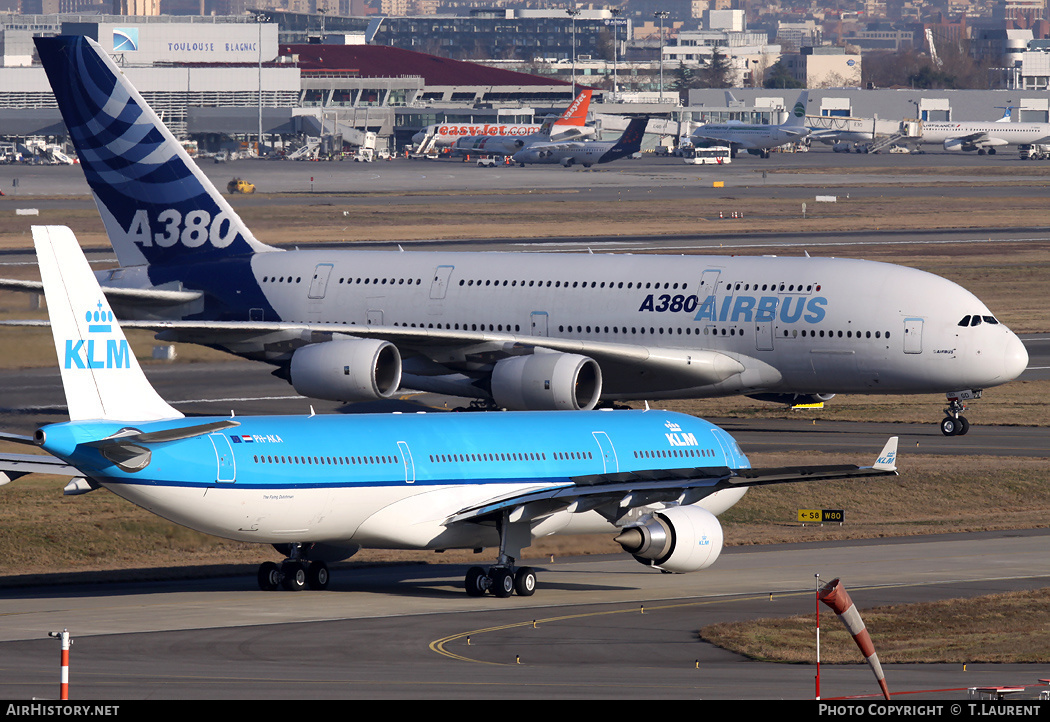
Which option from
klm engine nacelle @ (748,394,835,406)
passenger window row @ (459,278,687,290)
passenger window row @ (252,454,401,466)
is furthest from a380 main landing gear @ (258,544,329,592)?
klm engine nacelle @ (748,394,835,406)

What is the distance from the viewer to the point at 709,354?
2212 inches

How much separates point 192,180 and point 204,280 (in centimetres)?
373

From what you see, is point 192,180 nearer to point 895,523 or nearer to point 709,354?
point 709,354

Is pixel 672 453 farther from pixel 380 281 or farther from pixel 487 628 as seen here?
pixel 380 281

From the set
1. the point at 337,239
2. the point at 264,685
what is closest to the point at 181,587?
the point at 264,685

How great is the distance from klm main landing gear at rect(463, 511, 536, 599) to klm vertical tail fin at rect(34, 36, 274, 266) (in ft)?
94.1

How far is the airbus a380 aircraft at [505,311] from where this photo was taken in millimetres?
55156

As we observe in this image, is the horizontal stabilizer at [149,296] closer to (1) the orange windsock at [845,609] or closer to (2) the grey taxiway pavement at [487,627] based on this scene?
(2) the grey taxiway pavement at [487,627]

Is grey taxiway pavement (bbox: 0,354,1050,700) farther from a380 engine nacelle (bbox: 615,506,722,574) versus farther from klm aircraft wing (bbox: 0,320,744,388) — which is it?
klm aircraft wing (bbox: 0,320,744,388)

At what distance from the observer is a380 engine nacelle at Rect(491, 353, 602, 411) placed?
5347 cm
